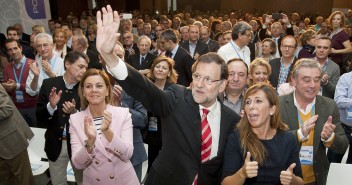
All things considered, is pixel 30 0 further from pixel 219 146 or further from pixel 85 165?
pixel 219 146

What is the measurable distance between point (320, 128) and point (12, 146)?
254 centimetres

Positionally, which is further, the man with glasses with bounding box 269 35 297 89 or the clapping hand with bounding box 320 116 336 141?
the man with glasses with bounding box 269 35 297 89

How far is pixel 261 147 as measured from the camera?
2.04 m

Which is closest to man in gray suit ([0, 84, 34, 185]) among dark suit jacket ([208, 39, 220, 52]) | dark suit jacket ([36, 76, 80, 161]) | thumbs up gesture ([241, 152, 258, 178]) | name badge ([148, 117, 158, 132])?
dark suit jacket ([36, 76, 80, 161])

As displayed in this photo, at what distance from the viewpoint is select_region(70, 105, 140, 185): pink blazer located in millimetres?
2484

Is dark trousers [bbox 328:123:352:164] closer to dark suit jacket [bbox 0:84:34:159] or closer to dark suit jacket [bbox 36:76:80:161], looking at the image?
dark suit jacket [bbox 36:76:80:161]

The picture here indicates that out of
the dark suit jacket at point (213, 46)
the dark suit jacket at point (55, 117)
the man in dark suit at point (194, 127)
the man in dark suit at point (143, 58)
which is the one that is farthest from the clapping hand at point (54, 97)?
the dark suit jacket at point (213, 46)

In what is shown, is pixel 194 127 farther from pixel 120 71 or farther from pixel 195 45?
pixel 195 45

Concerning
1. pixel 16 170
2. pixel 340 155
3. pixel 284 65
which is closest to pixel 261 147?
pixel 340 155

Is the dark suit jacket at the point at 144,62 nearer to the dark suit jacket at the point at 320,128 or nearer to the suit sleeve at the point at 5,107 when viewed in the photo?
the suit sleeve at the point at 5,107

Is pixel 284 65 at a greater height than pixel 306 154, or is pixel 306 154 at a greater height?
pixel 284 65

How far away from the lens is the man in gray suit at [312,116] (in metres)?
2.49

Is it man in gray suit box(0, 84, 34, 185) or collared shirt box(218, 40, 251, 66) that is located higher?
collared shirt box(218, 40, 251, 66)

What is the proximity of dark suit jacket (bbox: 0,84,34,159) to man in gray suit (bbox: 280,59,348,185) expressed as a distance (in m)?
2.25
